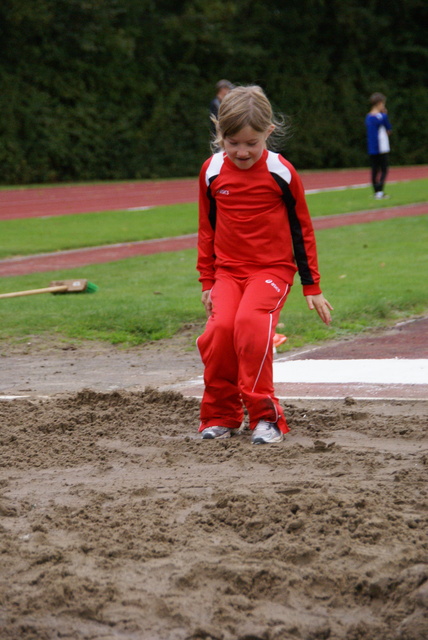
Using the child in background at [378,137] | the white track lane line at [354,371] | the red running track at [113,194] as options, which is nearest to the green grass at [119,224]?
the child in background at [378,137]

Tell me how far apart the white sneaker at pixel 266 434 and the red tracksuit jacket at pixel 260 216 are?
74 cm

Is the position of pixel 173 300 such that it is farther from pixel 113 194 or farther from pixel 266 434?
pixel 113 194

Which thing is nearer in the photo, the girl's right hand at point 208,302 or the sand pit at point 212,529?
Result: the sand pit at point 212,529

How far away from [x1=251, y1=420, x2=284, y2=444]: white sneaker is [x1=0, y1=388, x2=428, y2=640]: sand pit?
0.23 feet

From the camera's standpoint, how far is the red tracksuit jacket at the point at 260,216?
4.59m

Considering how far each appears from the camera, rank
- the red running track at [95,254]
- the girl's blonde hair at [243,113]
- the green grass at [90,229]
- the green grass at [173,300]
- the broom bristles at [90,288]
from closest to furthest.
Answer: the girl's blonde hair at [243,113] → the green grass at [173,300] → the broom bristles at [90,288] → the red running track at [95,254] → the green grass at [90,229]

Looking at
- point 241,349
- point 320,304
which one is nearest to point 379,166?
point 320,304

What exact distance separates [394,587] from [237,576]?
48cm

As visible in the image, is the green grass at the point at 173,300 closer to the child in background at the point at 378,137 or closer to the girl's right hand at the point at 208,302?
the girl's right hand at the point at 208,302

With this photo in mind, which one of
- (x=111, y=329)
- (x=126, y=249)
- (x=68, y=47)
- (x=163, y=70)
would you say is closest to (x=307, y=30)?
(x=163, y=70)

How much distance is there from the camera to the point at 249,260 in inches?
184

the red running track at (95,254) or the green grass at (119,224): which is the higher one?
the red running track at (95,254)

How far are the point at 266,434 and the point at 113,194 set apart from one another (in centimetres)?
2096

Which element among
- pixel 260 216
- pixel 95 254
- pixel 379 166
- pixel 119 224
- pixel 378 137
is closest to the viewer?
pixel 260 216
